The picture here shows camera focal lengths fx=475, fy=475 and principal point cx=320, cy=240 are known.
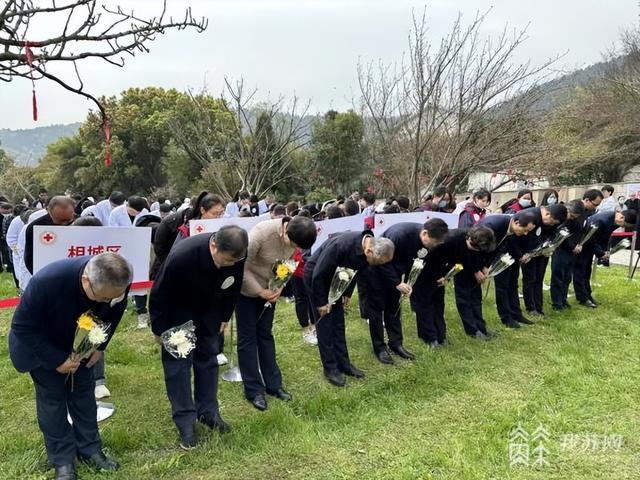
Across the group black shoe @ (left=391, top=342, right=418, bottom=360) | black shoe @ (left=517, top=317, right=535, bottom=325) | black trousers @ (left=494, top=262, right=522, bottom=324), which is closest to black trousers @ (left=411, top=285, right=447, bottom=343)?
black shoe @ (left=391, top=342, right=418, bottom=360)

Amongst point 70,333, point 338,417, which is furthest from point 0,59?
point 338,417

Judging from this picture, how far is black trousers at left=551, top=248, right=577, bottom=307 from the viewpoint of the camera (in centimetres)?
742

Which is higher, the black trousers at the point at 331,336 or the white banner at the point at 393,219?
the white banner at the point at 393,219

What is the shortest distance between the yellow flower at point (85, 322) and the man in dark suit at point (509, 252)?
4735 mm

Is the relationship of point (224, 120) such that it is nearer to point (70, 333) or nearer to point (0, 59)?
point (0, 59)

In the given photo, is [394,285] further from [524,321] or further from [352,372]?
[524,321]

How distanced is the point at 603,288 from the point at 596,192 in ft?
7.07

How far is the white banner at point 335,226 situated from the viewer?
7.01m

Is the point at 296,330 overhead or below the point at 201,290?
below

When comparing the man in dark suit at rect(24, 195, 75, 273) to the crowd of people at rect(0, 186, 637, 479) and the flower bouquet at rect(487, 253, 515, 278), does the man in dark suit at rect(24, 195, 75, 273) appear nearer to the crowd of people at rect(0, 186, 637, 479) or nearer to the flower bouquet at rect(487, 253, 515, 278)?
the crowd of people at rect(0, 186, 637, 479)

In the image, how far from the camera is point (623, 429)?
3.88 m

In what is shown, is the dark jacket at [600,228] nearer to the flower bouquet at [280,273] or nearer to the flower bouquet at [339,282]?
the flower bouquet at [339,282]

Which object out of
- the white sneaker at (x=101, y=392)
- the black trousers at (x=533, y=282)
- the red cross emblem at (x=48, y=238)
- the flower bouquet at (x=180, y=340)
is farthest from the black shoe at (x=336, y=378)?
the black trousers at (x=533, y=282)

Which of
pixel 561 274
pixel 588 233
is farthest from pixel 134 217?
pixel 588 233
